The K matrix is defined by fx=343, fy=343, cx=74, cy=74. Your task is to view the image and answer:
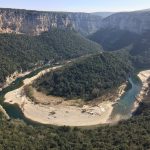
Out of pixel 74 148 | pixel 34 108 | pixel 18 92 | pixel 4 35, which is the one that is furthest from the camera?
pixel 4 35

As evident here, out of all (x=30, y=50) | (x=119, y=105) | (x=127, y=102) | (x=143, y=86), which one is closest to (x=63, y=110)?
(x=119, y=105)

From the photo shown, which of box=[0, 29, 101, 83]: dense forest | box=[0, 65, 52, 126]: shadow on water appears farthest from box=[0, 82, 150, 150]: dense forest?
box=[0, 29, 101, 83]: dense forest

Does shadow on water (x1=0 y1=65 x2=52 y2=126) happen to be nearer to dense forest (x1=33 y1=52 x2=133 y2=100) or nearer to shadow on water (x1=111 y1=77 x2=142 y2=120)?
dense forest (x1=33 y1=52 x2=133 y2=100)

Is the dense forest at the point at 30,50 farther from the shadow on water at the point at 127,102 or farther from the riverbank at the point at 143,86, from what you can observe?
the shadow on water at the point at 127,102

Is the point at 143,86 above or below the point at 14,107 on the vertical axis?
below

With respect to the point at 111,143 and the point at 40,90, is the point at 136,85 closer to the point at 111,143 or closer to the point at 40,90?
the point at 40,90

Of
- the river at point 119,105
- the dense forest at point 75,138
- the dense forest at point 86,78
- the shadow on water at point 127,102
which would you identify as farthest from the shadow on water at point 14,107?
the shadow on water at point 127,102

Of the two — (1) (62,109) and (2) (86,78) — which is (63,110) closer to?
(1) (62,109)

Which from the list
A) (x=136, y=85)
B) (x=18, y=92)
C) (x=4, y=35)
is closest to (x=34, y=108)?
(x=18, y=92)
